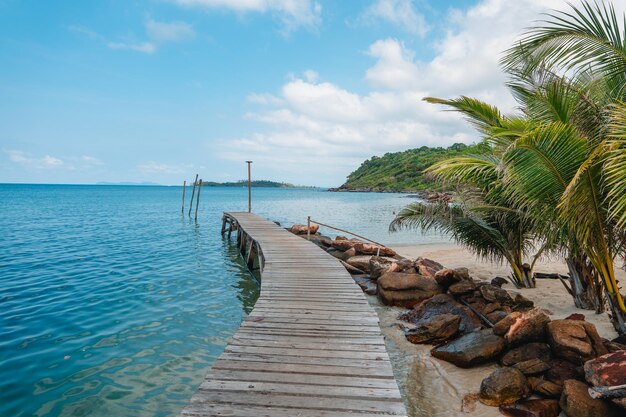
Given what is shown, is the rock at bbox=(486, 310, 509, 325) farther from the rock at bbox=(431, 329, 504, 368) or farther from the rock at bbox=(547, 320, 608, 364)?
the rock at bbox=(547, 320, 608, 364)

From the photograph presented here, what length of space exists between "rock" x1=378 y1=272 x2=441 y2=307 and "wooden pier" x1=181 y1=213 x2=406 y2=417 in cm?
206

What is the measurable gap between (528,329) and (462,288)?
9.93 feet

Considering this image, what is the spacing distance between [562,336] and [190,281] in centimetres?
1112

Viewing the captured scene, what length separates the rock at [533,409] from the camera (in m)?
4.47

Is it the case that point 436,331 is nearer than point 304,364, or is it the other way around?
point 304,364

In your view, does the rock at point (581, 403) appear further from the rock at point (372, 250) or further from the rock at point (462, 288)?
the rock at point (372, 250)

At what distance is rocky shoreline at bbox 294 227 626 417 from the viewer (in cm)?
433

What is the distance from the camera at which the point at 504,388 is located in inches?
190

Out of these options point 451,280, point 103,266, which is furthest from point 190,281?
point 451,280

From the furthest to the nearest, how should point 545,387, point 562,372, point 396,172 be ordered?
point 396,172 → point 562,372 → point 545,387

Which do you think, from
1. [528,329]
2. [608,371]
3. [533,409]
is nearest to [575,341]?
[528,329]

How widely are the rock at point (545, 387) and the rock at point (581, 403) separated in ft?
0.70

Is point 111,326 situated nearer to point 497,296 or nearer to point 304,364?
point 304,364

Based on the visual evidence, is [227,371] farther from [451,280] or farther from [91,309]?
[91,309]
